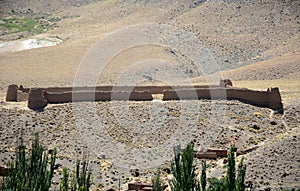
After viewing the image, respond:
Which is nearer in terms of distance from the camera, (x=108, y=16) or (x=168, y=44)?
(x=168, y=44)

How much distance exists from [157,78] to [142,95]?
14631 millimetres

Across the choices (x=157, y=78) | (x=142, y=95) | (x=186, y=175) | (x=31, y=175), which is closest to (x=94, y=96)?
(x=142, y=95)

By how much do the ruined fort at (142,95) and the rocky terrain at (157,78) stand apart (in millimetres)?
517

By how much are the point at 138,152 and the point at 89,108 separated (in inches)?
183

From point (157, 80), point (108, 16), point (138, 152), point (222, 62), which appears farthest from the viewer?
point (108, 16)

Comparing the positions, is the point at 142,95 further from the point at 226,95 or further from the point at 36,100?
the point at 36,100

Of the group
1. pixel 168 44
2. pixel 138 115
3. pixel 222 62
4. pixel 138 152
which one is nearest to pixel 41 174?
pixel 138 152

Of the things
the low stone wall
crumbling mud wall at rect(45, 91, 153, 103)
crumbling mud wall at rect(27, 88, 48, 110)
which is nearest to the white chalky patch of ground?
the low stone wall

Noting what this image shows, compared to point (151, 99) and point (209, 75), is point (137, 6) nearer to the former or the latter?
point (209, 75)

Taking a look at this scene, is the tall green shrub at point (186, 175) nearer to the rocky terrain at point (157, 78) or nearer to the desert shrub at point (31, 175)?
the desert shrub at point (31, 175)

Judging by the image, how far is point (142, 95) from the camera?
34.4 m

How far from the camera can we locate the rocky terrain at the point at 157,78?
28406 millimetres

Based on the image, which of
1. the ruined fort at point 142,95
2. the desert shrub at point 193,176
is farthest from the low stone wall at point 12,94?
the desert shrub at point 193,176

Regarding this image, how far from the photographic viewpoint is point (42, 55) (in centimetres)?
5881
